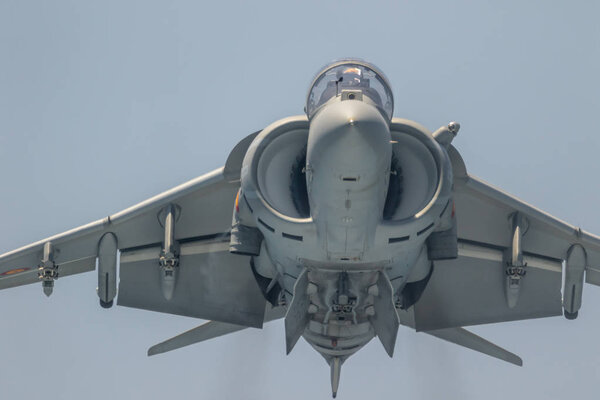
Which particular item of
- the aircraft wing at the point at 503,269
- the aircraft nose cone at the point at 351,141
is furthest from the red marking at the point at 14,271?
the aircraft nose cone at the point at 351,141

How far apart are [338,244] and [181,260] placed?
4.89m

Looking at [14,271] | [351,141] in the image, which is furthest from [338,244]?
[14,271]

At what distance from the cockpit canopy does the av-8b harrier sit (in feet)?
0.07

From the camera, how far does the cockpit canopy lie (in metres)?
15.0

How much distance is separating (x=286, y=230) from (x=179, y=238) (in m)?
4.29

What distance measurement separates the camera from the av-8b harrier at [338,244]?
46.1ft

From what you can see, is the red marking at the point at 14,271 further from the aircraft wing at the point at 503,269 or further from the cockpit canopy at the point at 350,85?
the aircraft wing at the point at 503,269

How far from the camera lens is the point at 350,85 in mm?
15125

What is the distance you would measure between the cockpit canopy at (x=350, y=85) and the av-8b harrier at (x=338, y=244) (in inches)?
0.9

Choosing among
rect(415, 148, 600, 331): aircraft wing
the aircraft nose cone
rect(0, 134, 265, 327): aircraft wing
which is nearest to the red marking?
rect(0, 134, 265, 327): aircraft wing

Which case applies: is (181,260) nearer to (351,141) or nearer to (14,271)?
(14,271)

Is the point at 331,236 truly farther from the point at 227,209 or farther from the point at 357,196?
the point at 227,209

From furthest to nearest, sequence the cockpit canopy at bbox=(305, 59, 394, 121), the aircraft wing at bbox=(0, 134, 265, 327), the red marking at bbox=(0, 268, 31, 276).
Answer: the red marking at bbox=(0, 268, 31, 276), the aircraft wing at bbox=(0, 134, 265, 327), the cockpit canopy at bbox=(305, 59, 394, 121)

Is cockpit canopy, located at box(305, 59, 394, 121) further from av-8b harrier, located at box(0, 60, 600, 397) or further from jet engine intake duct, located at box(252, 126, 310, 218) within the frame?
jet engine intake duct, located at box(252, 126, 310, 218)
